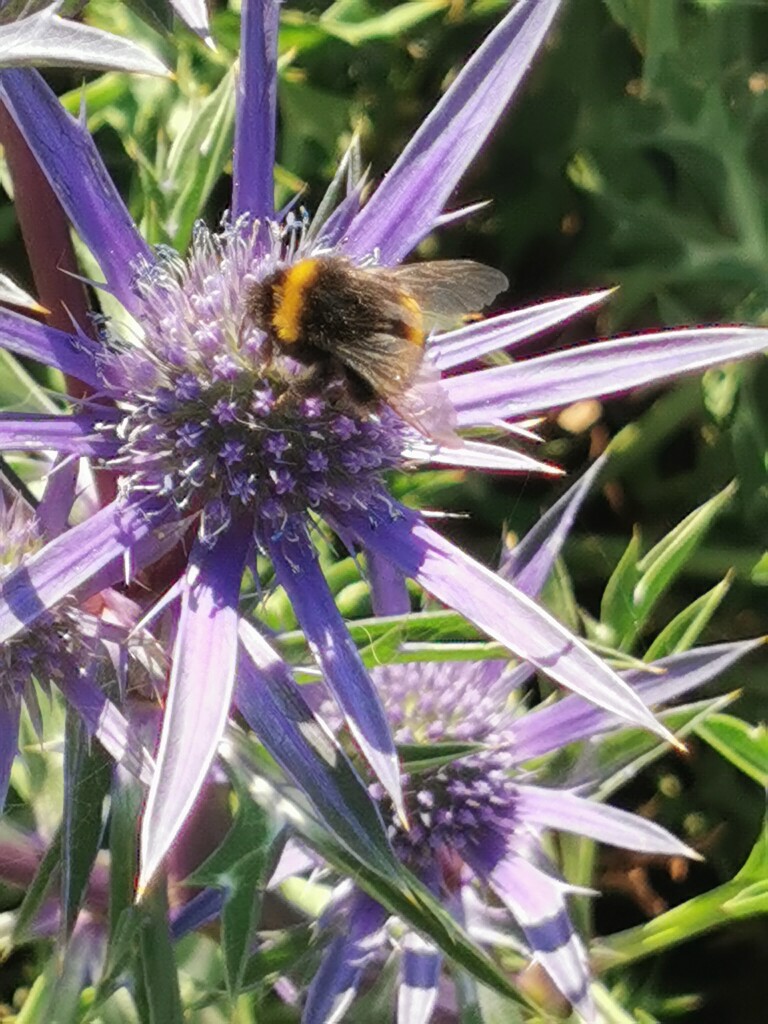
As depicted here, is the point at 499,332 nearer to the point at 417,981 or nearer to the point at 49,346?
the point at 49,346

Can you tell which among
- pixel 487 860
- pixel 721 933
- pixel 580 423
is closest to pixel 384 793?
pixel 487 860

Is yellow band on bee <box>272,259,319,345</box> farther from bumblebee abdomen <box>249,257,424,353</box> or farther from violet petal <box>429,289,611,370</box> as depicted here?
violet petal <box>429,289,611,370</box>

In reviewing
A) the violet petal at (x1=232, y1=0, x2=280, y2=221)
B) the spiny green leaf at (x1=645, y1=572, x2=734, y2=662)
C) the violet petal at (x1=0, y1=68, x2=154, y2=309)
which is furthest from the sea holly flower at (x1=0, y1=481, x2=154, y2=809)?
the spiny green leaf at (x1=645, y1=572, x2=734, y2=662)

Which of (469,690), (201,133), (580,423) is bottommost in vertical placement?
(580,423)

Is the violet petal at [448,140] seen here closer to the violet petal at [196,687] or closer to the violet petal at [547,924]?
the violet petal at [196,687]

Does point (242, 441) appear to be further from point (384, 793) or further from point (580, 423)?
point (580, 423)

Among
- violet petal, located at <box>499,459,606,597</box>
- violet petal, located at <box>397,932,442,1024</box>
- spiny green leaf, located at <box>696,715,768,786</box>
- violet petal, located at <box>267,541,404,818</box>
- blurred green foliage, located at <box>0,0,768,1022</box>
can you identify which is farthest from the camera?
blurred green foliage, located at <box>0,0,768,1022</box>

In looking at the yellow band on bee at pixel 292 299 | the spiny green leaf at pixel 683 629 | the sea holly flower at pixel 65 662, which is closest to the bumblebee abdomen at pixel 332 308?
the yellow band on bee at pixel 292 299
